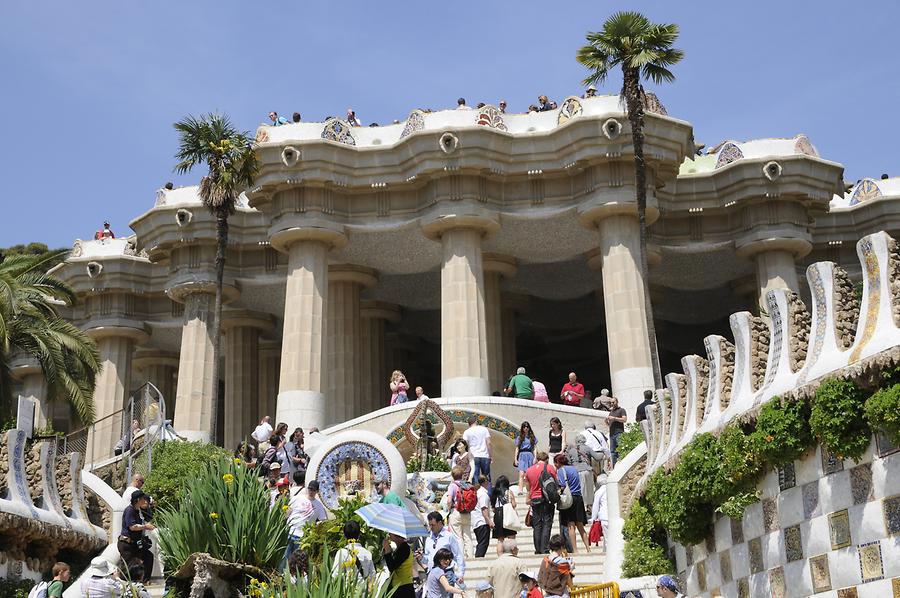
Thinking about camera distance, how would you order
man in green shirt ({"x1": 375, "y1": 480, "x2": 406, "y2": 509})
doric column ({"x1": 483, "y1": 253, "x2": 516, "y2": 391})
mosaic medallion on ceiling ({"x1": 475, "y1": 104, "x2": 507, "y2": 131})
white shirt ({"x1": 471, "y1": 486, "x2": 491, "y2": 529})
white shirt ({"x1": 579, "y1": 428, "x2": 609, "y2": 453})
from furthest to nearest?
1. doric column ({"x1": 483, "y1": 253, "x2": 516, "y2": 391})
2. mosaic medallion on ceiling ({"x1": 475, "y1": 104, "x2": 507, "y2": 131})
3. white shirt ({"x1": 579, "y1": 428, "x2": 609, "y2": 453})
4. white shirt ({"x1": 471, "y1": 486, "x2": 491, "y2": 529})
5. man in green shirt ({"x1": 375, "y1": 480, "x2": 406, "y2": 509})

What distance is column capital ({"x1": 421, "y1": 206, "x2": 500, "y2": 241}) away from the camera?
3459cm

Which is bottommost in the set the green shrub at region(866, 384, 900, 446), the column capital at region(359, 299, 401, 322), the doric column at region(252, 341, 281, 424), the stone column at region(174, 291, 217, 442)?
the green shrub at region(866, 384, 900, 446)

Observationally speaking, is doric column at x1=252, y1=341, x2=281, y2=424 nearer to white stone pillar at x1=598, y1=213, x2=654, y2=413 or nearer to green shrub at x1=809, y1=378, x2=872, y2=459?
white stone pillar at x1=598, y1=213, x2=654, y2=413

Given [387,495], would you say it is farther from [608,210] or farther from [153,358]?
[153,358]

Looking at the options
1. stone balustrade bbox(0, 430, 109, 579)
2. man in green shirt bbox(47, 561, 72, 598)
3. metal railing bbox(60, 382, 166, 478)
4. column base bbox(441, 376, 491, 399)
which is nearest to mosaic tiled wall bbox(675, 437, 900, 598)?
man in green shirt bbox(47, 561, 72, 598)

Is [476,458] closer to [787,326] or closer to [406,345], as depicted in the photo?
[787,326]

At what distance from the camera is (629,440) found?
23375mm

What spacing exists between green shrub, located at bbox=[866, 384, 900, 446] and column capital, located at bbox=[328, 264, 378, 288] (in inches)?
1110

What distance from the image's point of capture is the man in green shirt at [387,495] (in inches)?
662

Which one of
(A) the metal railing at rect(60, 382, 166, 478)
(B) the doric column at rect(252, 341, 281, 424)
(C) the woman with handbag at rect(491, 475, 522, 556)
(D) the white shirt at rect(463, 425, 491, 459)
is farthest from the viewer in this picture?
(B) the doric column at rect(252, 341, 281, 424)

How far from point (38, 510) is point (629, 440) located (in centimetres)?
1101

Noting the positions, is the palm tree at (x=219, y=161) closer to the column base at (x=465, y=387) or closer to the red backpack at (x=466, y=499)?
the column base at (x=465, y=387)

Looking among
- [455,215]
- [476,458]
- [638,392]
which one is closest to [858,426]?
[476,458]

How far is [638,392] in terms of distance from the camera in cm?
3256
